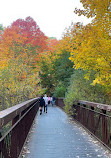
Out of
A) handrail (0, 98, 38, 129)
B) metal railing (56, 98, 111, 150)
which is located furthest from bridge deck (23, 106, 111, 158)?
handrail (0, 98, 38, 129)

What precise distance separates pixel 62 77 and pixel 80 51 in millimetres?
24938

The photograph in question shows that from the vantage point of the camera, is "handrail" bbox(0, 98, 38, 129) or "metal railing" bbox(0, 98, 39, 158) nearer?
"handrail" bbox(0, 98, 38, 129)

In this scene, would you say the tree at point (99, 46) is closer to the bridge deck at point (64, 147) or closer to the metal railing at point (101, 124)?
the metal railing at point (101, 124)

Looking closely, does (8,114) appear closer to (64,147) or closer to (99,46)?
(64,147)

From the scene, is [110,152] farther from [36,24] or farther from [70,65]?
[36,24]

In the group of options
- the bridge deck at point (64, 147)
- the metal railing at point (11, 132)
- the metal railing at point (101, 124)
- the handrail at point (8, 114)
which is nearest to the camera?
the handrail at point (8, 114)

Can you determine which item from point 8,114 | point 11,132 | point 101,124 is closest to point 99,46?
point 101,124

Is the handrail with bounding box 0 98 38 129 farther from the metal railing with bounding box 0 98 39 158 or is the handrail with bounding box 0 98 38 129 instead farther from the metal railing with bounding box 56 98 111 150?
the metal railing with bounding box 56 98 111 150

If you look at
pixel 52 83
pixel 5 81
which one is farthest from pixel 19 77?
pixel 52 83

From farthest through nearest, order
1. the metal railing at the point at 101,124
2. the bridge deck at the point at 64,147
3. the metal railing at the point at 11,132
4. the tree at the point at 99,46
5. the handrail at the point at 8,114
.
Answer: the tree at the point at 99,46 < the metal railing at the point at 101,124 < the bridge deck at the point at 64,147 < the metal railing at the point at 11,132 < the handrail at the point at 8,114

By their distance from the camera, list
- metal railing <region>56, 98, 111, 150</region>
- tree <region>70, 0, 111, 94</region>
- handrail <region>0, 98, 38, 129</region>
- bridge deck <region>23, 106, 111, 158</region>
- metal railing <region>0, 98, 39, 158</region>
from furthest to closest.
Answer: tree <region>70, 0, 111, 94</region>, metal railing <region>56, 98, 111, 150</region>, bridge deck <region>23, 106, 111, 158</region>, metal railing <region>0, 98, 39, 158</region>, handrail <region>0, 98, 38, 129</region>

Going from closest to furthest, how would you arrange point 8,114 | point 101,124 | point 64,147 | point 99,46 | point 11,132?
point 8,114
point 11,132
point 64,147
point 101,124
point 99,46

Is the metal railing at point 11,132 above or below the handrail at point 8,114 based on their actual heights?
below

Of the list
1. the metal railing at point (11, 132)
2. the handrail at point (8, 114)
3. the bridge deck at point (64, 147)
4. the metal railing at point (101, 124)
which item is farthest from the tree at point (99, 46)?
the handrail at point (8, 114)
